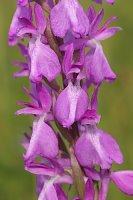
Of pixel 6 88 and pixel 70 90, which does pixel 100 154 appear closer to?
pixel 70 90

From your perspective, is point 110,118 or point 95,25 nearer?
point 95,25

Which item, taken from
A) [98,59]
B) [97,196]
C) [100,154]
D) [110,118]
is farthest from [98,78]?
[110,118]

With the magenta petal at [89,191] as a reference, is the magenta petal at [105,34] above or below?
above

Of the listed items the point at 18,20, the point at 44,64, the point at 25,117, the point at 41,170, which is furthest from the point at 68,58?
the point at 25,117

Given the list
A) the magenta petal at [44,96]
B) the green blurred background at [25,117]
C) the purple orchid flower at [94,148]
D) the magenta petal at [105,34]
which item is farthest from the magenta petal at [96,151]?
the green blurred background at [25,117]

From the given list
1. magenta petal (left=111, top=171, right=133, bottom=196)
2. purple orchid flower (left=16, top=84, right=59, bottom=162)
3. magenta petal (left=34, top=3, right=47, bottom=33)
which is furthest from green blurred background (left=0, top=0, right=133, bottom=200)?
magenta petal (left=34, top=3, right=47, bottom=33)

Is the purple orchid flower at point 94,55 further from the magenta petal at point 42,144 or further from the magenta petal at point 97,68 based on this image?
the magenta petal at point 42,144

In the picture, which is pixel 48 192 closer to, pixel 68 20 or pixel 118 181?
pixel 118 181
